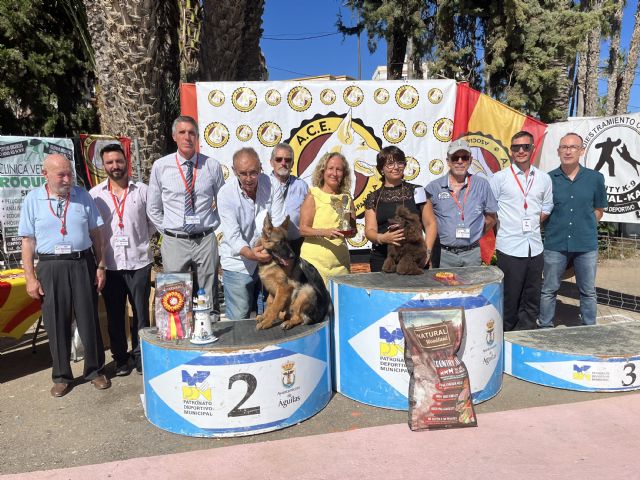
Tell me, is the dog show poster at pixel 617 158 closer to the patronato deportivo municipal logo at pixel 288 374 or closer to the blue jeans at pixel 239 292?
the blue jeans at pixel 239 292

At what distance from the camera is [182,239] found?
382 cm

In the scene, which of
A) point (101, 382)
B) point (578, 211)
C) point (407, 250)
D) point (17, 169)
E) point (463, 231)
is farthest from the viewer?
point (17, 169)

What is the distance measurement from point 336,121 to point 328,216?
267cm

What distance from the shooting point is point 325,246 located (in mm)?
3809

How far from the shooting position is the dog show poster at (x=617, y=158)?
6145 millimetres

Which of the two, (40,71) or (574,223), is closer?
(574,223)

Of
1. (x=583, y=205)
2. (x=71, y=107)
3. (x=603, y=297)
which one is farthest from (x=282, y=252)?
(x=71, y=107)

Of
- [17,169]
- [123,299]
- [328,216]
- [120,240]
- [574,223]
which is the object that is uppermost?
[17,169]

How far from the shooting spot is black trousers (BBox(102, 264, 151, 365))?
13.0 feet

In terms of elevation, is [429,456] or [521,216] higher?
[521,216]

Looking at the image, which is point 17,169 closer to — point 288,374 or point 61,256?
point 61,256

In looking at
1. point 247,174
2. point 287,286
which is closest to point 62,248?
point 247,174

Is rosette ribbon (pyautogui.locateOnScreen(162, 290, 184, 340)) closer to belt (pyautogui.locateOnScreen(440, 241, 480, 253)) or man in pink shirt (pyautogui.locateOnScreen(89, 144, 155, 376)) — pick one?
man in pink shirt (pyautogui.locateOnScreen(89, 144, 155, 376))

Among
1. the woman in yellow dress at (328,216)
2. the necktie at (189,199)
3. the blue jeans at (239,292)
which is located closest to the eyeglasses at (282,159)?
the woman in yellow dress at (328,216)
